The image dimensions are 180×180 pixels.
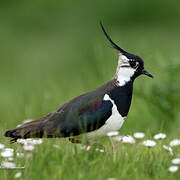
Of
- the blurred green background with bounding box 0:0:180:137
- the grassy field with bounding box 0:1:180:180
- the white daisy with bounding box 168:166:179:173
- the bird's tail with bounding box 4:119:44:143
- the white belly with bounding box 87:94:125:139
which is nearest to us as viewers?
the white daisy with bounding box 168:166:179:173

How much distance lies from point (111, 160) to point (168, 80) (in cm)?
321

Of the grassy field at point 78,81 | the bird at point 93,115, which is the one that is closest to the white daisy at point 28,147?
the grassy field at point 78,81

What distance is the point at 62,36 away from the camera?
15.0 meters

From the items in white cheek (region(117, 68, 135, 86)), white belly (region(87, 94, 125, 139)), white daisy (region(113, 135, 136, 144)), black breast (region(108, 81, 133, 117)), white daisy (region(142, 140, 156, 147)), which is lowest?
white daisy (region(142, 140, 156, 147))

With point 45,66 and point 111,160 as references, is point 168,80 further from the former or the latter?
point 45,66

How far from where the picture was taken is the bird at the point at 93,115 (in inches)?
204

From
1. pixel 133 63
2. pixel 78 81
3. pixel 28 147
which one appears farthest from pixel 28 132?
pixel 78 81

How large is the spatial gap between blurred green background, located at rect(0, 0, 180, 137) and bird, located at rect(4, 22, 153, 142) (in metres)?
2.86

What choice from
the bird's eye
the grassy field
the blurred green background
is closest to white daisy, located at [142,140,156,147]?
the grassy field

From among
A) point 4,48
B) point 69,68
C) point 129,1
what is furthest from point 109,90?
point 129,1

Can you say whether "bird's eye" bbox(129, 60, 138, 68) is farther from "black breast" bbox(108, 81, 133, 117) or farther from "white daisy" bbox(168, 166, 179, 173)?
"white daisy" bbox(168, 166, 179, 173)

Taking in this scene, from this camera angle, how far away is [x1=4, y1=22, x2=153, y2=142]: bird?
5.18m

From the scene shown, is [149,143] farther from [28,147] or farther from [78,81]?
[78,81]

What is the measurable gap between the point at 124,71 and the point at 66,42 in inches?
365
